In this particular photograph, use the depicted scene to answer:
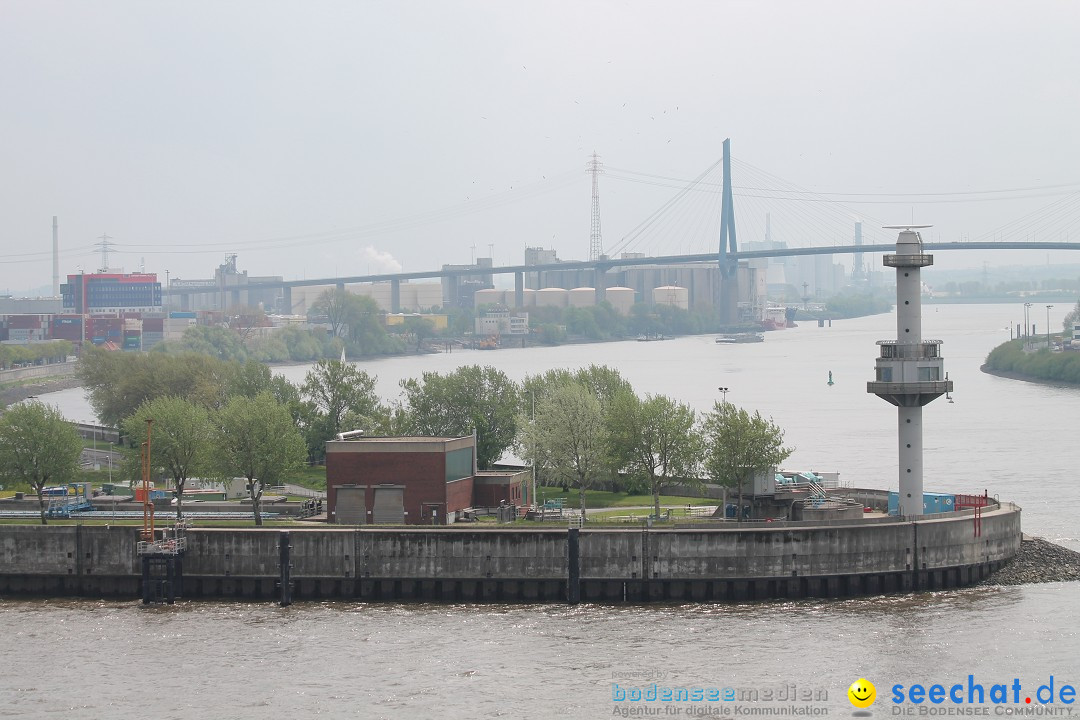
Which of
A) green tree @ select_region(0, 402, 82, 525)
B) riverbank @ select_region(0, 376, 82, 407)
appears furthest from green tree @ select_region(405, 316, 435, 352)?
green tree @ select_region(0, 402, 82, 525)

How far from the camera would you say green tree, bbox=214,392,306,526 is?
1464 inches

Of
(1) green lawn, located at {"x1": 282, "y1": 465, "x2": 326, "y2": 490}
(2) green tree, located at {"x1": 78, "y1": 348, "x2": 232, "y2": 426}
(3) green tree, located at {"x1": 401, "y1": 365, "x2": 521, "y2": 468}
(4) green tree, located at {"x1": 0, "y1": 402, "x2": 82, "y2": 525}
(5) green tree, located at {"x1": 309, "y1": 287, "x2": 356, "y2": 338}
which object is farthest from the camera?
(5) green tree, located at {"x1": 309, "y1": 287, "x2": 356, "y2": 338}

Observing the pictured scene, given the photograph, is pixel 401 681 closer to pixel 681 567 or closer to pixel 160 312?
pixel 681 567

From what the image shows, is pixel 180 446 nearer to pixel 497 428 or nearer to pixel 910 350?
pixel 497 428

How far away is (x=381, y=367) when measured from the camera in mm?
123188


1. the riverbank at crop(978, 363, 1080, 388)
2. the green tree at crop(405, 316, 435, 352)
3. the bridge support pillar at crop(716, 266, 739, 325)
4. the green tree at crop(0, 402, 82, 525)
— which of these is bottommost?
the green tree at crop(0, 402, 82, 525)

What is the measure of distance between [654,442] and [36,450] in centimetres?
1527

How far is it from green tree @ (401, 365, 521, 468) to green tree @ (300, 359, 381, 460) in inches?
57.0

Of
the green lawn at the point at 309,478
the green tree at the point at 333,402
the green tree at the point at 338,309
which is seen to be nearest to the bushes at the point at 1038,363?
the green tree at the point at 333,402

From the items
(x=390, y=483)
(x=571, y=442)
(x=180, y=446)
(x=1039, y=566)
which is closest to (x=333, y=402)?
(x=180, y=446)

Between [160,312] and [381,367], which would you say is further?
[160,312]

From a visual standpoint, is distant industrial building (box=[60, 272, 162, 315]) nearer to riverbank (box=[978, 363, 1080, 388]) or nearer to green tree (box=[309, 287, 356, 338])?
green tree (box=[309, 287, 356, 338])

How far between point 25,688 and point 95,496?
15288 millimetres

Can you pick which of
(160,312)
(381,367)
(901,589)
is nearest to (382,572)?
(901,589)
